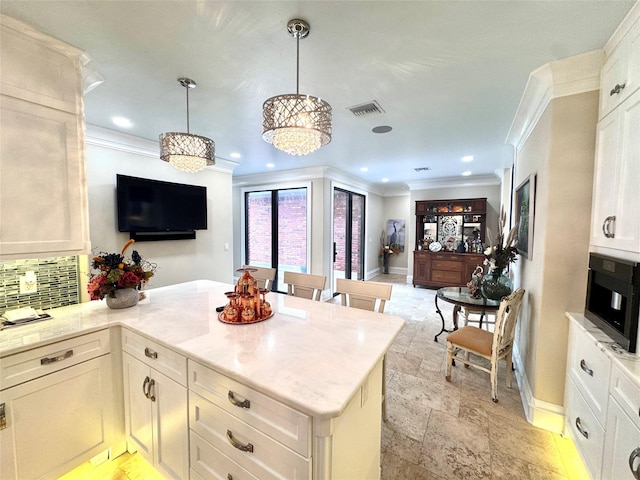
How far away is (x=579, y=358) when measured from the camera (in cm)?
167

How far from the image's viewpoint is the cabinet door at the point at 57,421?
1.34 meters

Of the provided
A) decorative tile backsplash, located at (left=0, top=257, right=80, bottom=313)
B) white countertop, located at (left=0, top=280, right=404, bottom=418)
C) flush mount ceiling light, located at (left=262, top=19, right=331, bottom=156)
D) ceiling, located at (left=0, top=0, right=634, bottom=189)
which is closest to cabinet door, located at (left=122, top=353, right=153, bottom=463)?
white countertop, located at (left=0, top=280, right=404, bottom=418)

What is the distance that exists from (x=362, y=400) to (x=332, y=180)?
443 centimetres

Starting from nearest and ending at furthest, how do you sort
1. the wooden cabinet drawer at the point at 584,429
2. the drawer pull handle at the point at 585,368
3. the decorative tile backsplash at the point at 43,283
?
the wooden cabinet drawer at the point at 584,429
the drawer pull handle at the point at 585,368
the decorative tile backsplash at the point at 43,283

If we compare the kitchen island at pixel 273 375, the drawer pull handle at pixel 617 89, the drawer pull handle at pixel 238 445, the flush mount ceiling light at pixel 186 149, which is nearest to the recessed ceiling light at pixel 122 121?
the flush mount ceiling light at pixel 186 149

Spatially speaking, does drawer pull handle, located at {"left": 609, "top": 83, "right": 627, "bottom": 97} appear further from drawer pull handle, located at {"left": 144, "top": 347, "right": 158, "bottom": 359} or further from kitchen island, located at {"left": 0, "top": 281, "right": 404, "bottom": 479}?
drawer pull handle, located at {"left": 144, "top": 347, "right": 158, "bottom": 359}

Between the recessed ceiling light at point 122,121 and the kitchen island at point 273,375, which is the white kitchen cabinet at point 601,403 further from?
the recessed ceiling light at point 122,121

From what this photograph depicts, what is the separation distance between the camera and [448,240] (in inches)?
249

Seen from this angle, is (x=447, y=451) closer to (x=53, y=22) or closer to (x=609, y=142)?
(x=609, y=142)

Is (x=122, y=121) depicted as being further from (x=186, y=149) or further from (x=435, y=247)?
(x=435, y=247)

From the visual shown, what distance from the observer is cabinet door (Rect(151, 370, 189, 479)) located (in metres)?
1.35

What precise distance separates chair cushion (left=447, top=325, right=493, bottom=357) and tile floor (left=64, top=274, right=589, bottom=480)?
0.41m

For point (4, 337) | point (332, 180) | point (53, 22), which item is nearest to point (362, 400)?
point (4, 337)

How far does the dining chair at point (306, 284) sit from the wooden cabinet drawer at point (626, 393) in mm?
1853
